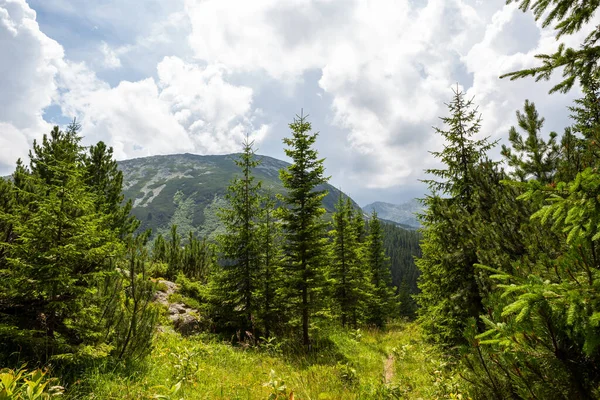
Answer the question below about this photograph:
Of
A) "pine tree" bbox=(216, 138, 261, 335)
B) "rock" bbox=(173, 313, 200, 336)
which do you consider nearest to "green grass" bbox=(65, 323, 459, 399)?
"rock" bbox=(173, 313, 200, 336)

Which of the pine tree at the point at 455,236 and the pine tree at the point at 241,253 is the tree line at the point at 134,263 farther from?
the pine tree at the point at 455,236

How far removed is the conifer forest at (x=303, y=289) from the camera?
2.74m

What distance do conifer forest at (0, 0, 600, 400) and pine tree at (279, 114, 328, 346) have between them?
0.25ft

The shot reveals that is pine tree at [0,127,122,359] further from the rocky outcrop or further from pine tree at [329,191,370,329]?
pine tree at [329,191,370,329]

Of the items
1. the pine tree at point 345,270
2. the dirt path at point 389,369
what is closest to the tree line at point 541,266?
the dirt path at point 389,369

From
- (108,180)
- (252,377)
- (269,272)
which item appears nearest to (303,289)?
(269,272)

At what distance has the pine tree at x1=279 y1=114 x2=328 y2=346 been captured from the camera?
13.7 meters

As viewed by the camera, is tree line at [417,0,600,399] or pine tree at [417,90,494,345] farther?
pine tree at [417,90,494,345]

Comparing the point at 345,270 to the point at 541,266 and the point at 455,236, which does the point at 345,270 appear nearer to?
the point at 455,236

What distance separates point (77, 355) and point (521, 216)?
31.4ft

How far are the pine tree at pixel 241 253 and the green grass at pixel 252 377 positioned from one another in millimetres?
2272

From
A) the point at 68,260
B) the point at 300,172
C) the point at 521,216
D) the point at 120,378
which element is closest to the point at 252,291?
the point at 300,172

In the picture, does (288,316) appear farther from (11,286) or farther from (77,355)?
(11,286)

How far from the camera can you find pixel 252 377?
7.97 meters
